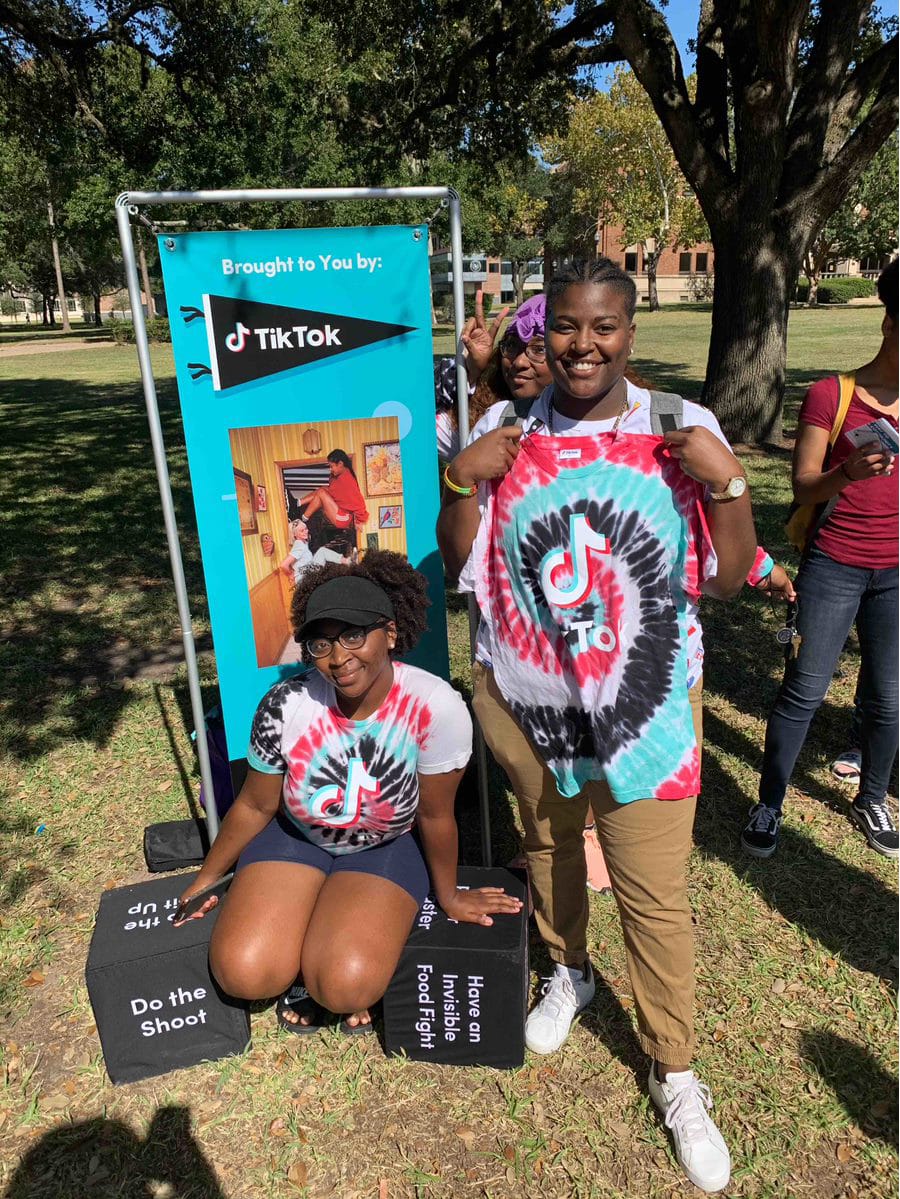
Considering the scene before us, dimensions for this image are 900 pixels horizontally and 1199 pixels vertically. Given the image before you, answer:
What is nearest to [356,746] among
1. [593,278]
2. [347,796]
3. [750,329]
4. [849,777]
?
[347,796]

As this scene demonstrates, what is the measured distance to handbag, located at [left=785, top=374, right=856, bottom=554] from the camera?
113 inches

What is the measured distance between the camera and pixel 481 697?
2.44m

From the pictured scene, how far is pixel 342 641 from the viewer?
244 cm

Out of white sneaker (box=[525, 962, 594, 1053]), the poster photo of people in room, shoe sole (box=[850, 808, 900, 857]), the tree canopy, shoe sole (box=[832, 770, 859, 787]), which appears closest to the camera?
white sneaker (box=[525, 962, 594, 1053])

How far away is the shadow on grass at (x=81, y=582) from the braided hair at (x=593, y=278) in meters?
3.70

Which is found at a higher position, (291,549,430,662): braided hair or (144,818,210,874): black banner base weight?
(291,549,430,662): braided hair

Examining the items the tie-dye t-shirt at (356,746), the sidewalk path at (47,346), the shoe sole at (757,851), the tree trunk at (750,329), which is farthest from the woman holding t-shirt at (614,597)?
the sidewalk path at (47,346)

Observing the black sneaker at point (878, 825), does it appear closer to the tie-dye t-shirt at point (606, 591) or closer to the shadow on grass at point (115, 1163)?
the tie-dye t-shirt at point (606, 591)

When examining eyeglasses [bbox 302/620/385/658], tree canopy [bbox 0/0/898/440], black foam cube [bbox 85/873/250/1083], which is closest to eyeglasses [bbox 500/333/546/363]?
eyeglasses [bbox 302/620/385/658]

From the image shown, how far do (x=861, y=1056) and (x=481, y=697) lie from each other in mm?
1620

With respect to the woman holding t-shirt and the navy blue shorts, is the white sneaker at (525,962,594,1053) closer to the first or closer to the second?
the woman holding t-shirt

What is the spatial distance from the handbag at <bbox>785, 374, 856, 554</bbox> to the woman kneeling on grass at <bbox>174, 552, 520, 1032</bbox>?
148cm

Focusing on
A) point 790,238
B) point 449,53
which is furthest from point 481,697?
point 449,53

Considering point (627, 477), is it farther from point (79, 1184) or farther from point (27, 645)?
point (27, 645)
